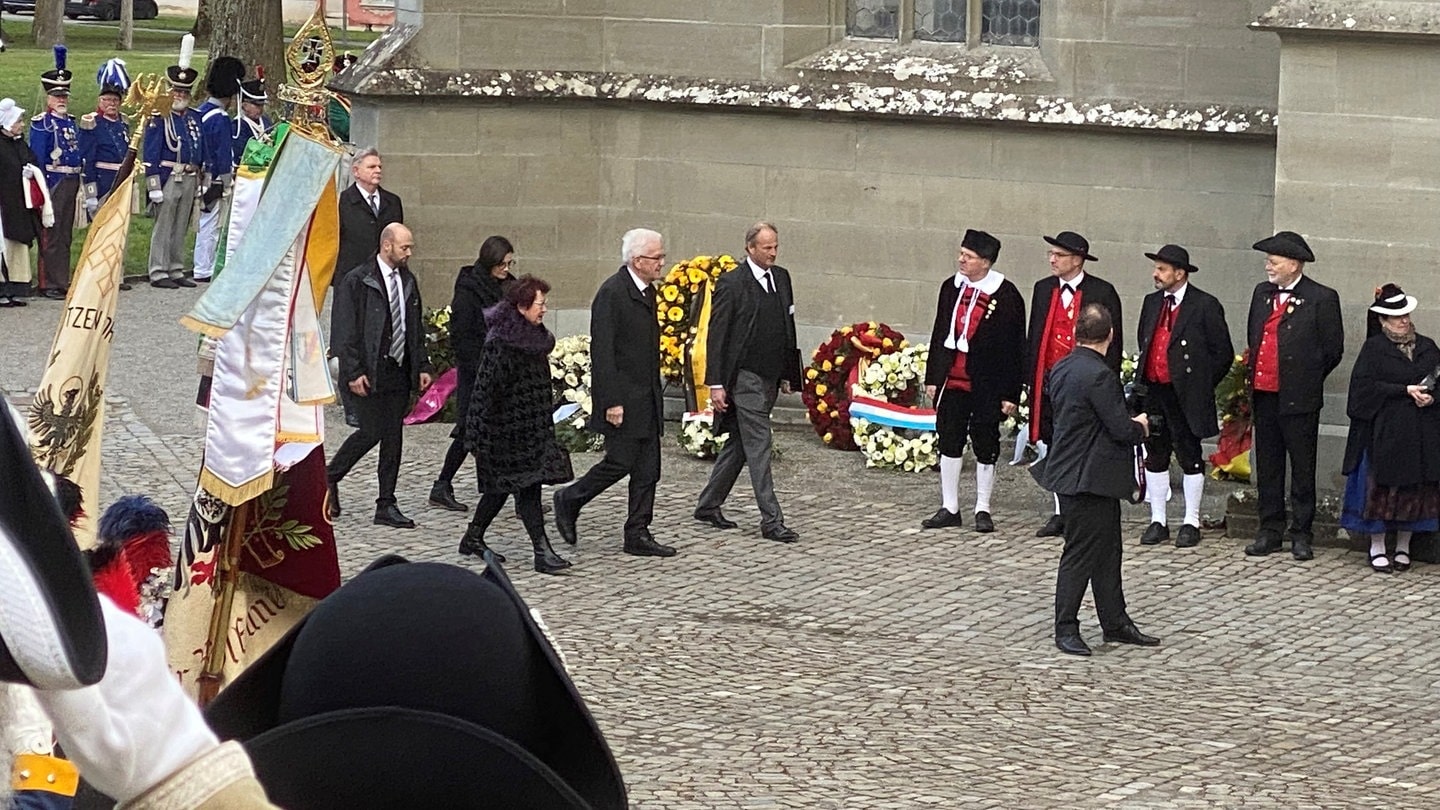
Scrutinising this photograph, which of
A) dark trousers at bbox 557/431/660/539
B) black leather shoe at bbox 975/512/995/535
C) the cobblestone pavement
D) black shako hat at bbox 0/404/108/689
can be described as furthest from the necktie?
black shako hat at bbox 0/404/108/689

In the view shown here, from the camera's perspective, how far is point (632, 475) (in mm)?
11758

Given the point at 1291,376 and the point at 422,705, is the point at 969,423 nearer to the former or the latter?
the point at 1291,376

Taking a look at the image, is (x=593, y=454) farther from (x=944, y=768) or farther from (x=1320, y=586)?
(x=944, y=768)

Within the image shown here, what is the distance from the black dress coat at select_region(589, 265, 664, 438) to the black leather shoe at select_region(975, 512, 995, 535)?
2016mm

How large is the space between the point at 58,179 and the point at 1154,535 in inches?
484

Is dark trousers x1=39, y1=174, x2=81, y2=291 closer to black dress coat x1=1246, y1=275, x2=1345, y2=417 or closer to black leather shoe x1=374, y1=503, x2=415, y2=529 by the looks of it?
black leather shoe x1=374, y1=503, x2=415, y2=529

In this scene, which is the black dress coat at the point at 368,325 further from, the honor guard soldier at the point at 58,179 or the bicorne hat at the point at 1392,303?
the honor guard soldier at the point at 58,179

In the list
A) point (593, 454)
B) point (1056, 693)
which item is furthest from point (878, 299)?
point (1056, 693)

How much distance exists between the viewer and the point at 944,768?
7980 millimetres

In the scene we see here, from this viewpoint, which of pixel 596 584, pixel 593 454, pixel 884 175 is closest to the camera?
pixel 596 584

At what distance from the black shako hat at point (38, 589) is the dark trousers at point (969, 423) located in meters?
10.6

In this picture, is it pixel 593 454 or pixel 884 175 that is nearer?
pixel 593 454

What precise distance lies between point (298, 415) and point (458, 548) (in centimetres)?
471

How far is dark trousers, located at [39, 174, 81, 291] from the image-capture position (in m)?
20.2
